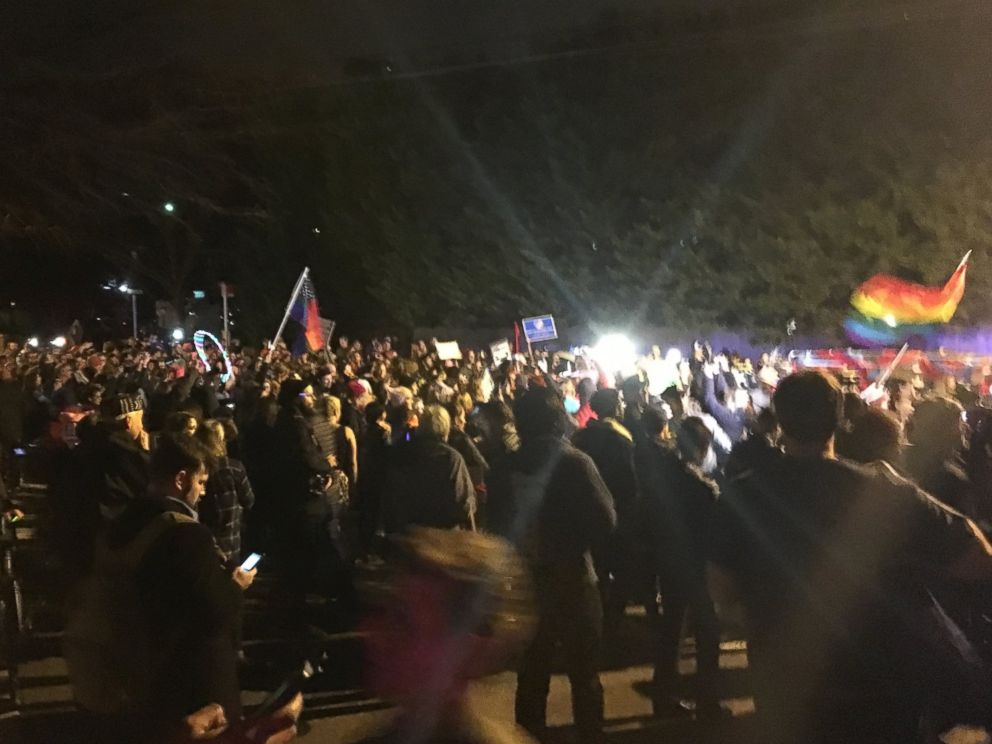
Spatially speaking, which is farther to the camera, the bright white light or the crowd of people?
the bright white light

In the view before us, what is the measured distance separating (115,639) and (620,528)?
3408 mm

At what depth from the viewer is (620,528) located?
5570 millimetres

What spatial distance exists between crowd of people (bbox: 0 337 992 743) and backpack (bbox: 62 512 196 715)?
0.01 metres

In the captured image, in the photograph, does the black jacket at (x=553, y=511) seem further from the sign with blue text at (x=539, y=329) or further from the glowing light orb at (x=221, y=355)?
the glowing light orb at (x=221, y=355)

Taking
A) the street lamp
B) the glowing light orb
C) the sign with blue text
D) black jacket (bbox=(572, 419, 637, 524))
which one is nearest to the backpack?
black jacket (bbox=(572, 419, 637, 524))

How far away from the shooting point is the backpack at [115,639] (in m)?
2.71

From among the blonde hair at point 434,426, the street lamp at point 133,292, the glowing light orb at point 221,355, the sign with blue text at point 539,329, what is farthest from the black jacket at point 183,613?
the street lamp at point 133,292

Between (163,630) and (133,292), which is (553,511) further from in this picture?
(133,292)

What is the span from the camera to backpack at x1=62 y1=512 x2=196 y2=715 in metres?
2.71

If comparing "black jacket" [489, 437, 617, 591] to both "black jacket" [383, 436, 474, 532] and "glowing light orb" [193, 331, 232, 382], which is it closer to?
"black jacket" [383, 436, 474, 532]

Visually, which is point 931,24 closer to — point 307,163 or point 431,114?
point 431,114

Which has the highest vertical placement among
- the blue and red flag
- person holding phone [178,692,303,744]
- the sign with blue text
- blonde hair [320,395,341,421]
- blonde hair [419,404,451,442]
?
the blue and red flag

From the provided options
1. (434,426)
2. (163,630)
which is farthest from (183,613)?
(434,426)

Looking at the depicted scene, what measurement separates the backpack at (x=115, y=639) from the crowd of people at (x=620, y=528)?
11mm
